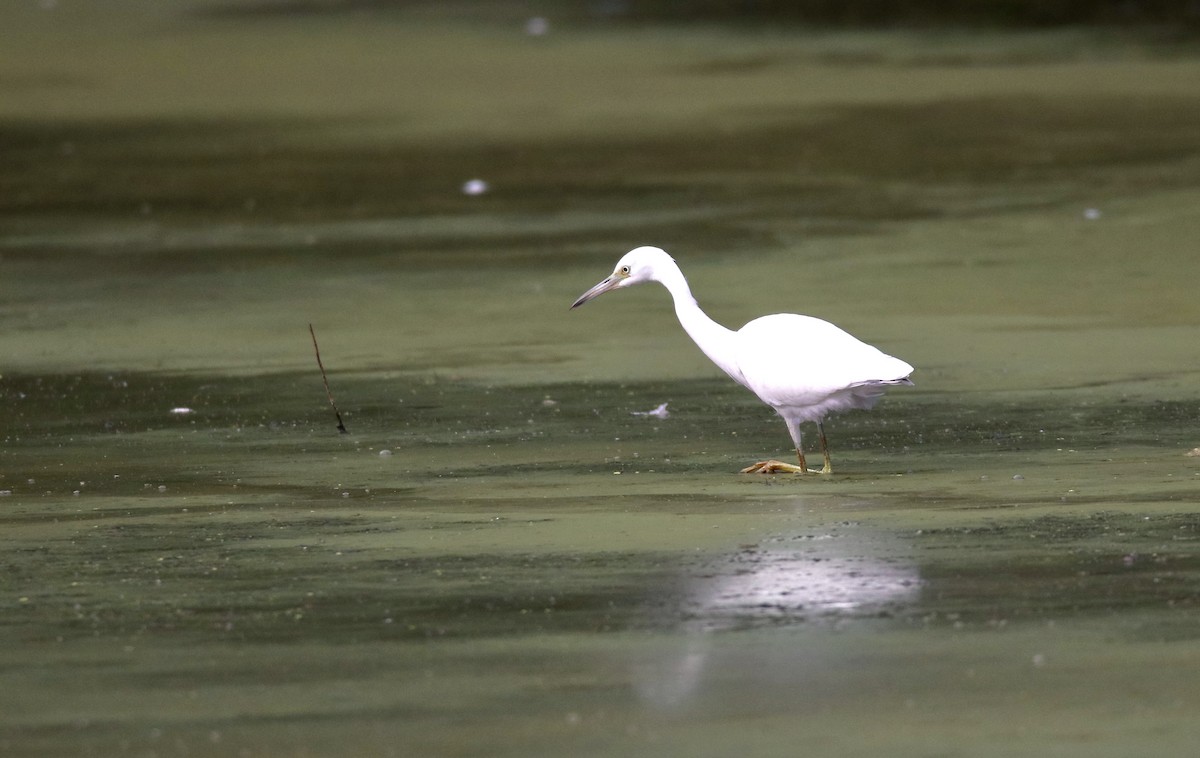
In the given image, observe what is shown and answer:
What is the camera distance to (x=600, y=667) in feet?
22.2

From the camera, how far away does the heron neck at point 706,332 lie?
995 centimetres

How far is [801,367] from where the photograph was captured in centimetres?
936

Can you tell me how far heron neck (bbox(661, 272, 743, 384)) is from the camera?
9.95 metres

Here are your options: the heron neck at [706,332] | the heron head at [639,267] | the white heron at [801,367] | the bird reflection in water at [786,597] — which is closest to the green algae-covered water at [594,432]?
the bird reflection in water at [786,597]

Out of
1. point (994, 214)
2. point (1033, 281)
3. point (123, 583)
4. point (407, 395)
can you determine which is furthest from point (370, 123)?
point (123, 583)

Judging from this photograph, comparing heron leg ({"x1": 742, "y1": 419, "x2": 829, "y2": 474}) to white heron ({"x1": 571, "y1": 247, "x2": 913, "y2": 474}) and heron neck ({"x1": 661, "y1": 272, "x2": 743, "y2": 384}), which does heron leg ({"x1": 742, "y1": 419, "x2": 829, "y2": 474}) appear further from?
heron neck ({"x1": 661, "y1": 272, "x2": 743, "y2": 384})

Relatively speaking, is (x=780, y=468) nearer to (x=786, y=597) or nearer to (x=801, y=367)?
(x=801, y=367)

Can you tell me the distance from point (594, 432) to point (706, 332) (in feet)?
3.10

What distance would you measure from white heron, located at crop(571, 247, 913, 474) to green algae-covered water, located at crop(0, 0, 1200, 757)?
0.35 meters

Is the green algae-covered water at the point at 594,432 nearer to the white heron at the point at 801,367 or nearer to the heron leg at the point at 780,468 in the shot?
the heron leg at the point at 780,468

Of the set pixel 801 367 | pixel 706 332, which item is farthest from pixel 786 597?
pixel 706 332

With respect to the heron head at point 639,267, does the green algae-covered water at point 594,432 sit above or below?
below

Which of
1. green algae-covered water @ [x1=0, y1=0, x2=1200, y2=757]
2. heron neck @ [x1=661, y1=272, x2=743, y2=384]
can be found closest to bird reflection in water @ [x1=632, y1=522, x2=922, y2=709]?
green algae-covered water @ [x1=0, y1=0, x2=1200, y2=757]

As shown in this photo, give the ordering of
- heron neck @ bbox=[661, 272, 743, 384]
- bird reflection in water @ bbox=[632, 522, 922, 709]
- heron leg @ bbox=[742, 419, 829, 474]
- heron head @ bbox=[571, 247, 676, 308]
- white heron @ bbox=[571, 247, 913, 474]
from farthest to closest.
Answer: heron head @ bbox=[571, 247, 676, 308]
heron neck @ bbox=[661, 272, 743, 384]
heron leg @ bbox=[742, 419, 829, 474]
white heron @ bbox=[571, 247, 913, 474]
bird reflection in water @ bbox=[632, 522, 922, 709]
